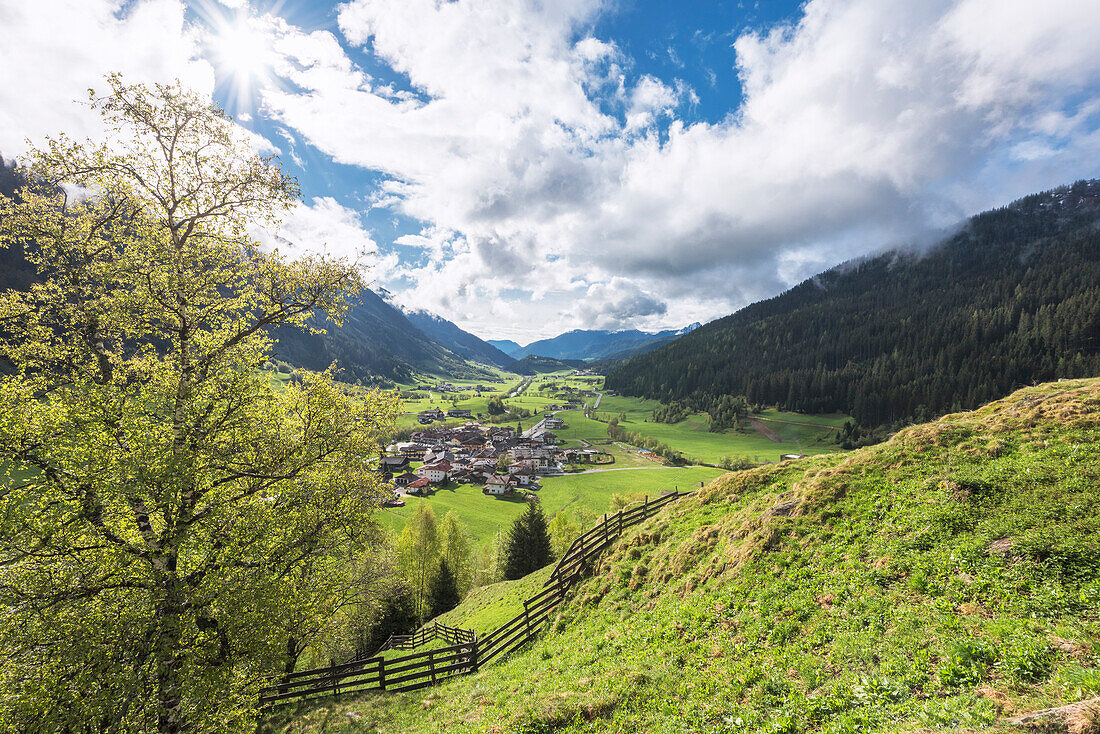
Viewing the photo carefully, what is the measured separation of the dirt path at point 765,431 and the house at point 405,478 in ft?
456

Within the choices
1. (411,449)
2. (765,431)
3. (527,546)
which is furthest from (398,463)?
(765,431)

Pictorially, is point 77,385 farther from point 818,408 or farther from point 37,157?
point 818,408

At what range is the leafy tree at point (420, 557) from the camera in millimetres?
45312

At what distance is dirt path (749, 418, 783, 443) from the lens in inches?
6191

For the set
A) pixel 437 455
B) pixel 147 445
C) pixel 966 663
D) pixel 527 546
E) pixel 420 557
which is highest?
pixel 147 445

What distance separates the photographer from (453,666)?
18594 mm

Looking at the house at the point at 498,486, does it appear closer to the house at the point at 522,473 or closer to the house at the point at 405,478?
the house at the point at 522,473

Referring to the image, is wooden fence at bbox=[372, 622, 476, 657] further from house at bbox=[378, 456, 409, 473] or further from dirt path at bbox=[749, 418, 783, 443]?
dirt path at bbox=[749, 418, 783, 443]

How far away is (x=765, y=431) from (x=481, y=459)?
122728 millimetres

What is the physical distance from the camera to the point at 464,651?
22.3 metres

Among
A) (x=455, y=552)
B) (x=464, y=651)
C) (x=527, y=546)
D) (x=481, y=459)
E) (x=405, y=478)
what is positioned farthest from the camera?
(x=481, y=459)

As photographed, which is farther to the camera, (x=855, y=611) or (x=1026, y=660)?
(x=855, y=611)

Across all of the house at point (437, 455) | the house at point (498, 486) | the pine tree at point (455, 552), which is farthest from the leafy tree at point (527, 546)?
the house at point (437, 455)

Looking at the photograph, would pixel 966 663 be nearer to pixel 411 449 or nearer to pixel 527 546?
pixel 527 546
